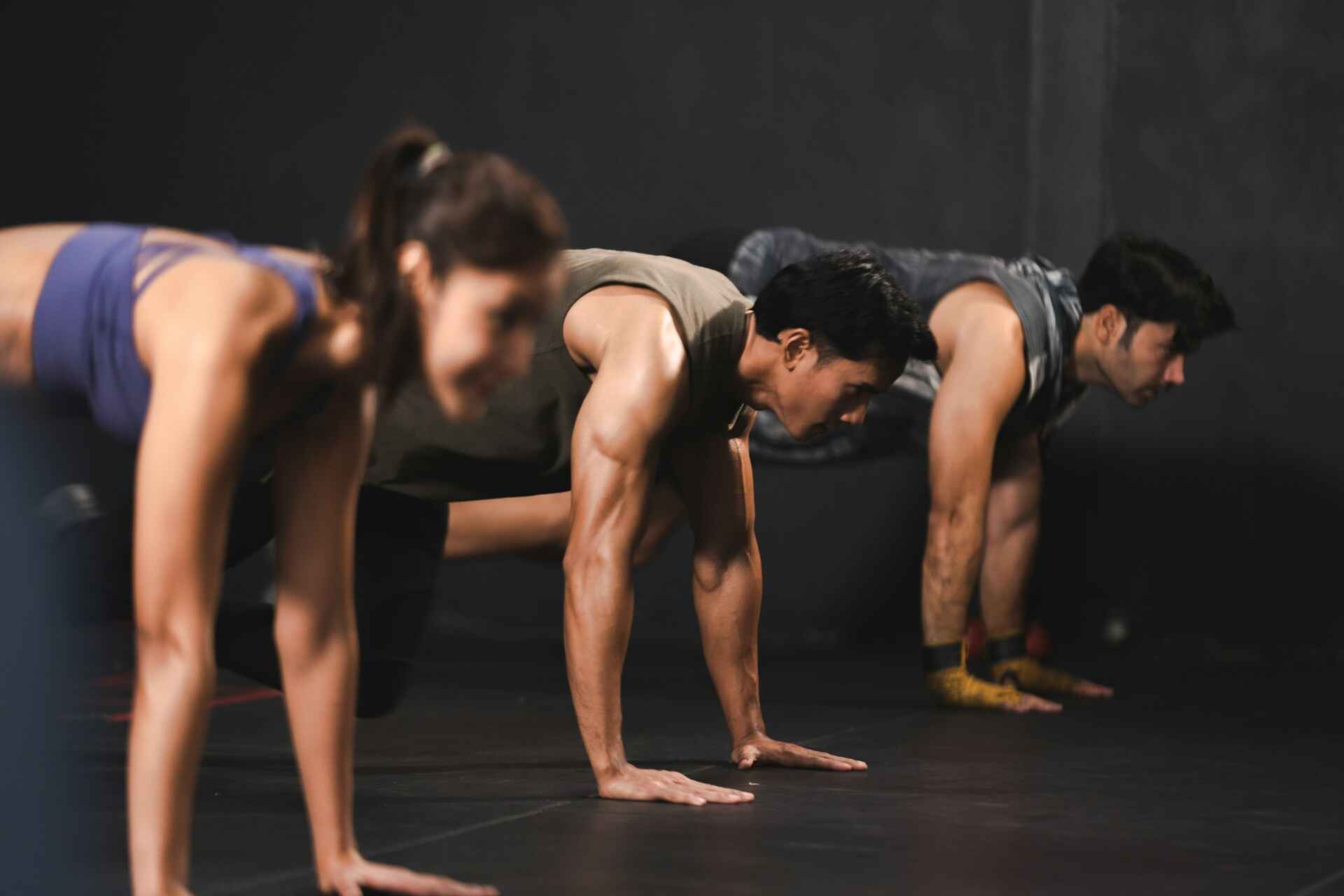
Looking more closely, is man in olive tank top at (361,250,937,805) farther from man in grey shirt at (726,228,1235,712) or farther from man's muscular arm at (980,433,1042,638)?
man's muscular arm at (980,433,1042,638)

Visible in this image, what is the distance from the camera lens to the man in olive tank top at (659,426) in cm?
243

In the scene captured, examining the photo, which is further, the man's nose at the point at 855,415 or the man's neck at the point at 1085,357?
the man's neck at the point at 1085,357

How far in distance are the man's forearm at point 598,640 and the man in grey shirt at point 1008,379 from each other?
3.71 feet

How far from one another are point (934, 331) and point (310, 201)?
242cm

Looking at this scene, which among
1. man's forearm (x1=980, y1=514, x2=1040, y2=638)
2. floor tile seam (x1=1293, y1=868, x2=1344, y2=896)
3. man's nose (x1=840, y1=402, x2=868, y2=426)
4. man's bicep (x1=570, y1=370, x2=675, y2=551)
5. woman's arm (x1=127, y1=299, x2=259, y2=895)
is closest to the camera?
woman's arm (x1=127, y1=299, x2=259, y2=895)

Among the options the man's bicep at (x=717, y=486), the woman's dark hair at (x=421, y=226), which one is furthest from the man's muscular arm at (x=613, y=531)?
the woman's dark hair at (x=421, y=226)

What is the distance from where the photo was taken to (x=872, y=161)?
5.04 metres

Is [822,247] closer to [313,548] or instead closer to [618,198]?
[618,198]

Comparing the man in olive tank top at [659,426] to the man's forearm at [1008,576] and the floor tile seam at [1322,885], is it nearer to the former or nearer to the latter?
the floor tile seam at [1322,885]

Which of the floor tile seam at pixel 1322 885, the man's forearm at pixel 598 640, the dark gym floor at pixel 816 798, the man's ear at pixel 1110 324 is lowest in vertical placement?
the dark gym floor at pixel 816 798

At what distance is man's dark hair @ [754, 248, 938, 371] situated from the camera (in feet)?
8.43

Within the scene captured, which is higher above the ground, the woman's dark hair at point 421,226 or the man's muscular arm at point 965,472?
the woman's dark hair at point 421,226

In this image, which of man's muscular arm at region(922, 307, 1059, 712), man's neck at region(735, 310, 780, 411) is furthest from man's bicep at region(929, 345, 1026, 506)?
man's neck at region(735, 310, 780, 411)

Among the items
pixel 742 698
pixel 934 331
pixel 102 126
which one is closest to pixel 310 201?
pixel 102 126
